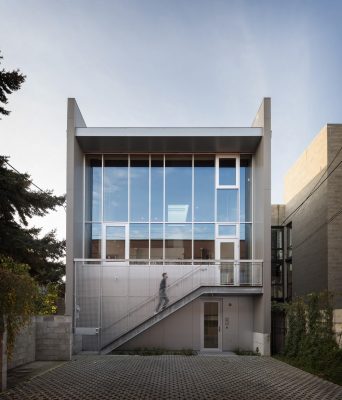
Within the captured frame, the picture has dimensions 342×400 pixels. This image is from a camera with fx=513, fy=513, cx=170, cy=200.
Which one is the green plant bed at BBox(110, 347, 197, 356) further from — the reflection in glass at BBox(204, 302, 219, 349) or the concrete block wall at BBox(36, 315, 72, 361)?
the concrete block wall at BBox(36, 315, 72, 361)

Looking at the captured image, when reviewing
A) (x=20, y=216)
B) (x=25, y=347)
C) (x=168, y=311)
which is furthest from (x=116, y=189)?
(x=25, y=347)

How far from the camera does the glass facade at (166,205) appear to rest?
21234 mm

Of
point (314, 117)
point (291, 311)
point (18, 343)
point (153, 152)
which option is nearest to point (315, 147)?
point (314, 117)

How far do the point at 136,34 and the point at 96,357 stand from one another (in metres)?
11.2

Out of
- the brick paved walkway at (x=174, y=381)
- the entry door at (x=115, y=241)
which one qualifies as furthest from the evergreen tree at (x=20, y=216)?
the brick paved walkway at (x=174, y=381)

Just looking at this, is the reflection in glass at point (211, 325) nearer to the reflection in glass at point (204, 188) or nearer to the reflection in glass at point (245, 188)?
the reflection in glass at point (204, 188)

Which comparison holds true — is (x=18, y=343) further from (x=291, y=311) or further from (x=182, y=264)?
(x=291, y=311)

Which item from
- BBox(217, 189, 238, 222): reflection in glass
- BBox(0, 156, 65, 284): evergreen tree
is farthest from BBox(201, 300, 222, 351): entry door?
BBox(0, 156, 65, 284): evergreen tree

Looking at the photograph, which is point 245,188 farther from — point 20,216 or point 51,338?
point 51,338

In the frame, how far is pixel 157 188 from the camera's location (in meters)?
21.6

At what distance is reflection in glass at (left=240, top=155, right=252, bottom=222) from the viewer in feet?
70.2

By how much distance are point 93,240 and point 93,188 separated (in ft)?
7.17

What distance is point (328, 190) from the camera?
24984mm

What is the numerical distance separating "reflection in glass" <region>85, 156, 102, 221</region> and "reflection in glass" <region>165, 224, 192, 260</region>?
2972mm
